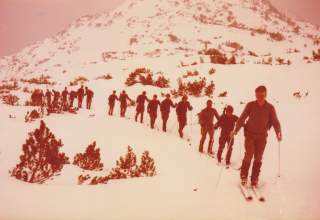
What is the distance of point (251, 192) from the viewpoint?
6441 millimetres

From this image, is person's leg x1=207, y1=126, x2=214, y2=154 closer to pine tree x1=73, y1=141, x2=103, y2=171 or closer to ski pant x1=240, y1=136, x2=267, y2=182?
pine tree x1=73, y1=141, x2=103, y2=171

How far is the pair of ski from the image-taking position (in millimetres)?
6012

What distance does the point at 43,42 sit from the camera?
7088cm

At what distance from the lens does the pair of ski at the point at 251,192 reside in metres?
→ 6.01

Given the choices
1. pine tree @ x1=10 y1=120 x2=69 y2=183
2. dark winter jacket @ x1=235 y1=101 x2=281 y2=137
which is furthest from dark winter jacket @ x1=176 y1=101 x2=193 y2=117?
dark winter jacket @ x1=235 y1=101 x2=281 y2=137

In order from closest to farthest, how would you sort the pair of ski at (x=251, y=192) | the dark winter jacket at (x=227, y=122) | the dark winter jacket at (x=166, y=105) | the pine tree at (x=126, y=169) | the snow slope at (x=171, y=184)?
the snow slope at (x=171, y=184) < the pair of ski at (x=251, y=192) < the pine tree at (x=126, y=169) < the dark winter jacket at (x=227, y=122) < the dark winter jacket at (x=166, y=105)

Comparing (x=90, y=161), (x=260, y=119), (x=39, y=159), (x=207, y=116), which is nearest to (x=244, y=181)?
(x=260, y=119)

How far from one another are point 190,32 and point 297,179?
46.2m

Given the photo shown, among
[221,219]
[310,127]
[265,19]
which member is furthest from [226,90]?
[265,19]

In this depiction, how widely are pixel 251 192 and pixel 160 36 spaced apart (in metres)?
46.1

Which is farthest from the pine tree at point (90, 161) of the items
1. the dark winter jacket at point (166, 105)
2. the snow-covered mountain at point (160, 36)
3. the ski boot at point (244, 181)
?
the snow-covered mountain at point (160, 36)

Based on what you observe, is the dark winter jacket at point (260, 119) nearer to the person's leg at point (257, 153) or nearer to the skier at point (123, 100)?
the person's leg at point (257, 153)

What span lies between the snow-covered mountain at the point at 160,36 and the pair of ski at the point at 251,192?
94.0 feet

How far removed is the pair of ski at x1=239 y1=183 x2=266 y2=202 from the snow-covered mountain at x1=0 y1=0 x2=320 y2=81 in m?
28.7
